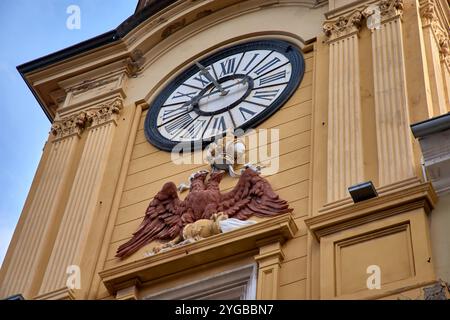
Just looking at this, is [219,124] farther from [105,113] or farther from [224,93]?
[105,113]

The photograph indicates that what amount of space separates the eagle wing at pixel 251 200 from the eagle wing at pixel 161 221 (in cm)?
55

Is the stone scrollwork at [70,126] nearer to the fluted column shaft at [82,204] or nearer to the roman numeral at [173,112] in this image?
the fluted column shaft at [82,204]

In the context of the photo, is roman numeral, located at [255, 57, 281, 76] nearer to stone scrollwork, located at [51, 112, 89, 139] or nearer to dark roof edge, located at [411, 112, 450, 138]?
stone scrollwork, located at [51, 112, 89, 139]

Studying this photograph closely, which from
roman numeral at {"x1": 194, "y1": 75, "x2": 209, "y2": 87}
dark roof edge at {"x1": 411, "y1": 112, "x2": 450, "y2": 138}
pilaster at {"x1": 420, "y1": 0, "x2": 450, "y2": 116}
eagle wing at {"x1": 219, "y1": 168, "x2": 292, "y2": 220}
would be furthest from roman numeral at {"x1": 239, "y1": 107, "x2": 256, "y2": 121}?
dark roof edge at {"x1": 411, "y1": 112, "x2": 450, "y2": 138}

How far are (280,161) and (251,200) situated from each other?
2.39 feet

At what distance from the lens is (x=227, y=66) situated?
1694 centimetres

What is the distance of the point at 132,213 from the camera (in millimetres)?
15000

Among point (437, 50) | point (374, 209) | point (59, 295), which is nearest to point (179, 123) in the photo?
point (59, 295)

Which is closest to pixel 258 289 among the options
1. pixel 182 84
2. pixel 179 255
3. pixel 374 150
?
pixel 179 255

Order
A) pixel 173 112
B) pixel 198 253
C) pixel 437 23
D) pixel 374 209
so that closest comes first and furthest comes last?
pixel 374 209 < pixel 198 253 < pixel 437 23 < pixel 173 112

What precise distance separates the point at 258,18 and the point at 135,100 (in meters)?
2.26

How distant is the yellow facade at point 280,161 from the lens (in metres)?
12.1

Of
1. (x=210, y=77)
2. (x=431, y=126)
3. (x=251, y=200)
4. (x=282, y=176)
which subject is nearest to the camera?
(x=431, y=126)

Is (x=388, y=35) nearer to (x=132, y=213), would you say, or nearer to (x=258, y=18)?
(x=258, y=18)
